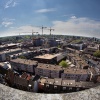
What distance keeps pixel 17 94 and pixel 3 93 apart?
0.11 metres

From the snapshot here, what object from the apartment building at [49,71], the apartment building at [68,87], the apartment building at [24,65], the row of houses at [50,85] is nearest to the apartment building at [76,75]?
the apartment building at [49,71]

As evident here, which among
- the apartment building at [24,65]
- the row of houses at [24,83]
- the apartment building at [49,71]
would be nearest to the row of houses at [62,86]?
the row of houses at [24,83]

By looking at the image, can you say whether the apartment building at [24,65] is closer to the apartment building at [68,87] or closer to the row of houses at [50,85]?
the row of houses at [50,85]

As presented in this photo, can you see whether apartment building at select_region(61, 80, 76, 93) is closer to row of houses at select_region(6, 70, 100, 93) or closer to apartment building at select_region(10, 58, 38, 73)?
row of houses at select_region(6, 70, 100, 93)

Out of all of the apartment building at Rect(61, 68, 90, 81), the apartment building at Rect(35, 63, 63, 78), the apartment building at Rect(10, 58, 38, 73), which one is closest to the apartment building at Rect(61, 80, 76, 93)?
the apartment building at Rect(61, 68, 90, 81)

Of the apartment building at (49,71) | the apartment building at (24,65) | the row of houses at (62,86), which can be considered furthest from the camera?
the apartment building at (24,65)

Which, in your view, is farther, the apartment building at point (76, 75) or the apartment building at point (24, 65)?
the apartment building at point (24, 65)

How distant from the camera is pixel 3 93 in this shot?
38.9 inches

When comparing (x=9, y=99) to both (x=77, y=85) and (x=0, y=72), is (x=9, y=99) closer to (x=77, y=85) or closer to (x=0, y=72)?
(x=77, y=85)

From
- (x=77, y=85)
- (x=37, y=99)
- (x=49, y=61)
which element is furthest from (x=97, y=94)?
(x=49, y=61)

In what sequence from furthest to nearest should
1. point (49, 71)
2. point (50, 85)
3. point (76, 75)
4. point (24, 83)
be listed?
point (49, 71)
point (76, 75)
point (24, 83)
point (50, 85)

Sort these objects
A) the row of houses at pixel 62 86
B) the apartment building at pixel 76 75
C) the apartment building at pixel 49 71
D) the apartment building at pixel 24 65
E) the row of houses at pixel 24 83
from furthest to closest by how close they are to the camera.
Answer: the apartment building at pixel 24 65 → the apartment building at pixel 49 71 → the apartment building at pixel 76 75 → the row of houses at pixel 24 83 → the row of houses at pixel 62 86

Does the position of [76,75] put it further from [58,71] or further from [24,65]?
[24,65]

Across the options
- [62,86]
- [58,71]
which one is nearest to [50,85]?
[62,86]
